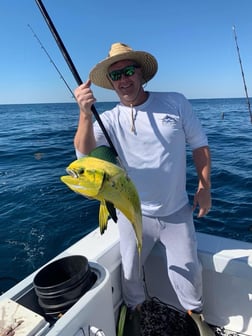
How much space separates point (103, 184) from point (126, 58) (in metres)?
1.30

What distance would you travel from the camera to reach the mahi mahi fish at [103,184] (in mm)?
1097

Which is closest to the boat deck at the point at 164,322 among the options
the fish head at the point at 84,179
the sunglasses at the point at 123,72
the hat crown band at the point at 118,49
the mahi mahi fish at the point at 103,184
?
the mahi mahi fish at the point at 103,184

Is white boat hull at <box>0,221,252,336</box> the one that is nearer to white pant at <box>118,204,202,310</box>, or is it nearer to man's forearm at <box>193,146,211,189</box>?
white pant at <box>118,204,202,310</box>

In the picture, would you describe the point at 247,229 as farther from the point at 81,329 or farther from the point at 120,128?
the point at 81,329

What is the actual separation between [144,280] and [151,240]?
0.70 meters

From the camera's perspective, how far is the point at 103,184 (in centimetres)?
114

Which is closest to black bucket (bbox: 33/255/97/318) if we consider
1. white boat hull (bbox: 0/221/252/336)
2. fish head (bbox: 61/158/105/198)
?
white boat hull (bbox: 0/221/252/336)

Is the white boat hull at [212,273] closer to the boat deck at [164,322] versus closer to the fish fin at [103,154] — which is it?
the boat deck at [164,322]

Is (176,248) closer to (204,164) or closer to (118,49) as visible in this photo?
(204,164)

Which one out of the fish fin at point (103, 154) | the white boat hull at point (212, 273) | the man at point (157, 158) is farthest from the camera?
the white boat hull at point (212, 273)

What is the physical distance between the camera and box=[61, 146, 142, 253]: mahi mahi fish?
1.10 metres

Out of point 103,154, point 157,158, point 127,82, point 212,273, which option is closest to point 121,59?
point 127,82

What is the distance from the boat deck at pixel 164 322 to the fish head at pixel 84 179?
176 centimetres

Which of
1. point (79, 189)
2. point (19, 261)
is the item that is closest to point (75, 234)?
point (19, 261)
